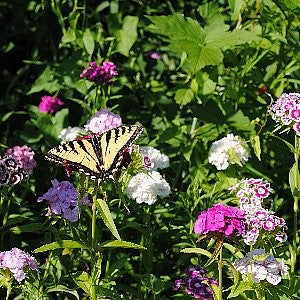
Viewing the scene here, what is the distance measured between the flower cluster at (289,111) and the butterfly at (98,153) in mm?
687

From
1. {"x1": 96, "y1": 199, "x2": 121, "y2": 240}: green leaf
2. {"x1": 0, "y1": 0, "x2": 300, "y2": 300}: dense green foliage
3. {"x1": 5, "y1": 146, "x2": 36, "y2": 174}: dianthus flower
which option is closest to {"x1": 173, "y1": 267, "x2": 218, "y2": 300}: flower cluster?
{"x1": 0, "y1": 0, "x2": 300, "y2": 300}: dense green foliage

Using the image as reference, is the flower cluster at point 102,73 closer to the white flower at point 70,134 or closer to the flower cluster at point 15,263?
the white flower at point 70,134


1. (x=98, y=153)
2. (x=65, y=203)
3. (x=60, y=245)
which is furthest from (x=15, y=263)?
(x=98, y=153)

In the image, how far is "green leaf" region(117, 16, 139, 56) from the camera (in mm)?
4160

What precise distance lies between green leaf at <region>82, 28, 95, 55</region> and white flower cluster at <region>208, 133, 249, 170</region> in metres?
0.94

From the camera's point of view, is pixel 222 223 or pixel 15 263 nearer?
pixel 222 223

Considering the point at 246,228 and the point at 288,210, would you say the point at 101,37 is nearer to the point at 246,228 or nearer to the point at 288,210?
the point at 288,210

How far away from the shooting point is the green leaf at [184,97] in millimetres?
4020

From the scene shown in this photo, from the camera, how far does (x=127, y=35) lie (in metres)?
4.25

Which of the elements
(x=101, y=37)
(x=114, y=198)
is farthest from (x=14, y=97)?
(x=114, y=198)

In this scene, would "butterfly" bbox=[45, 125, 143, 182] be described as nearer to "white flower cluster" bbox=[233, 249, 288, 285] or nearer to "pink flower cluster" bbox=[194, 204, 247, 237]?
"pink flower cluster" bbox=[194, 204, 247, 237]

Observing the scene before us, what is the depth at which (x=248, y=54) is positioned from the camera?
3934 mm

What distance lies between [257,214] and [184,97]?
1246 mm

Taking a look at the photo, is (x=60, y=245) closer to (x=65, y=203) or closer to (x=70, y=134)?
(x=65, y=203)
